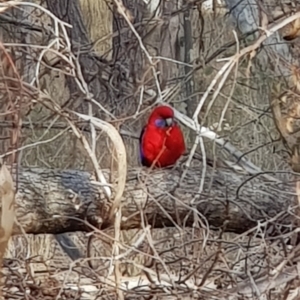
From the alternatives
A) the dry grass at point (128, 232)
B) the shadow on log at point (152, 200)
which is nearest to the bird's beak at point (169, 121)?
the dry grass at point (128, 232)

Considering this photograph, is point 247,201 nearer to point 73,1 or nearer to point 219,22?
point 73,1

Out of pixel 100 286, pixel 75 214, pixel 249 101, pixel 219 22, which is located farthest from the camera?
pixel 249 101

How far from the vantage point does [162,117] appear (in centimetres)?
360

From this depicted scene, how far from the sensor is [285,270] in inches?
87.8

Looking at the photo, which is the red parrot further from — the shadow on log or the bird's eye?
the shadow on log

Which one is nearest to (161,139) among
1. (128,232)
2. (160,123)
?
(160,123)

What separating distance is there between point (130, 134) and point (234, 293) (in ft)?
6.05

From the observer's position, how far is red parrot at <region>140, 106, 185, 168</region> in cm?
354

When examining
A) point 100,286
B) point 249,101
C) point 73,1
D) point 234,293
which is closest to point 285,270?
point 234,293

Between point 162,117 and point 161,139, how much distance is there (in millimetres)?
127

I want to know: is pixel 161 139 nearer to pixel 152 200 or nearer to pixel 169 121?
pixel 169 121

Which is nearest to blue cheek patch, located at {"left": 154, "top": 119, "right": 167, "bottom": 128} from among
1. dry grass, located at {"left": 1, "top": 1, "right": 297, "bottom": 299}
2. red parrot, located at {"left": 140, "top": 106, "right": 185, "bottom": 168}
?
red parrot, located at {"left": 140, "top": 106, "right": 185, "bottom": 168}

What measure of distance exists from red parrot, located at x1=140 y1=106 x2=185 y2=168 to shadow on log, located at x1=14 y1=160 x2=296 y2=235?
36 centimetres

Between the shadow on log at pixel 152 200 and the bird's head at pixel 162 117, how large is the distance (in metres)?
0.40
